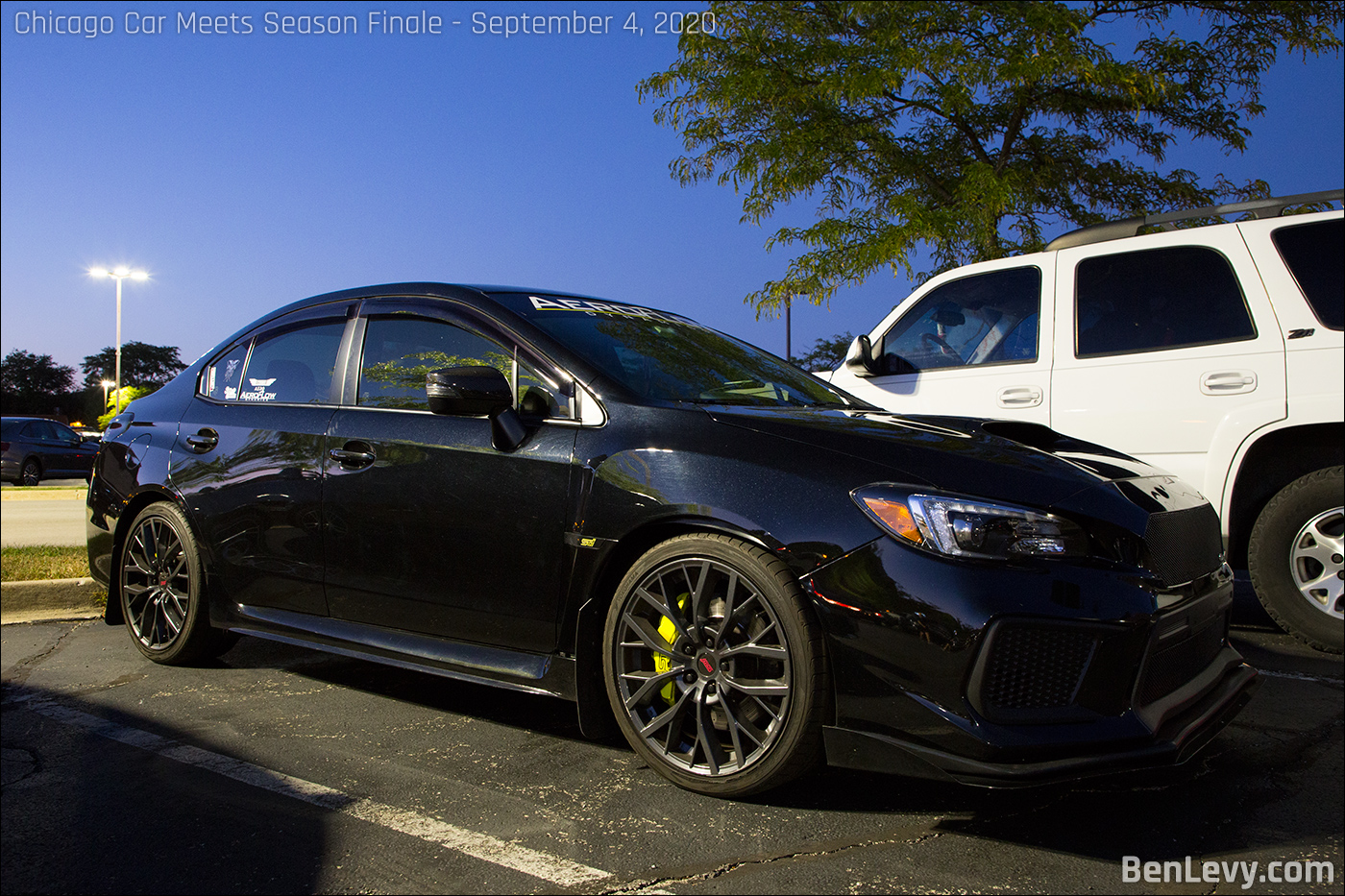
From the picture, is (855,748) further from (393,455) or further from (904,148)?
(904,148)

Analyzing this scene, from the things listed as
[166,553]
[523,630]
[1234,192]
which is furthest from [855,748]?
[1234,192]

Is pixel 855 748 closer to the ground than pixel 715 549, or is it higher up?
closer to the ground

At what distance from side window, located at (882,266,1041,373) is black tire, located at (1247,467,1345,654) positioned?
1487 mm

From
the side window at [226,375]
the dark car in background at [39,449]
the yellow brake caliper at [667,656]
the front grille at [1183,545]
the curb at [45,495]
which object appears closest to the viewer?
the front grille at [1183,545]

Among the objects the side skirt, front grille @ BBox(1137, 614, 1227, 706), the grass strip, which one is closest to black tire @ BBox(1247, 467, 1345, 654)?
front grille @ BBox(1137, 614, 1227, 706)

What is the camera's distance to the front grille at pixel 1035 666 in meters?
2.58

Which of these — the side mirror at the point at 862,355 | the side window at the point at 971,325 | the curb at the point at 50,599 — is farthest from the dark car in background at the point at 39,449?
the side window at the point at 971,325

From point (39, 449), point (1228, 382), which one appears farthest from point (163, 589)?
point (39, 449)

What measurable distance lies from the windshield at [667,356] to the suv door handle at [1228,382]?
204 centimetres

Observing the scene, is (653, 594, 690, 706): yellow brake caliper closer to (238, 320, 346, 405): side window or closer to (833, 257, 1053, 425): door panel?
(238, 320, 346, 405): side window

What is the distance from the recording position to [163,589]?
4.59m

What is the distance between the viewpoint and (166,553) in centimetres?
456

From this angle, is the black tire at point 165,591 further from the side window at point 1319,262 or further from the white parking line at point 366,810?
the side window at point 1319,262

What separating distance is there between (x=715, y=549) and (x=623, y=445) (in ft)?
1.60
